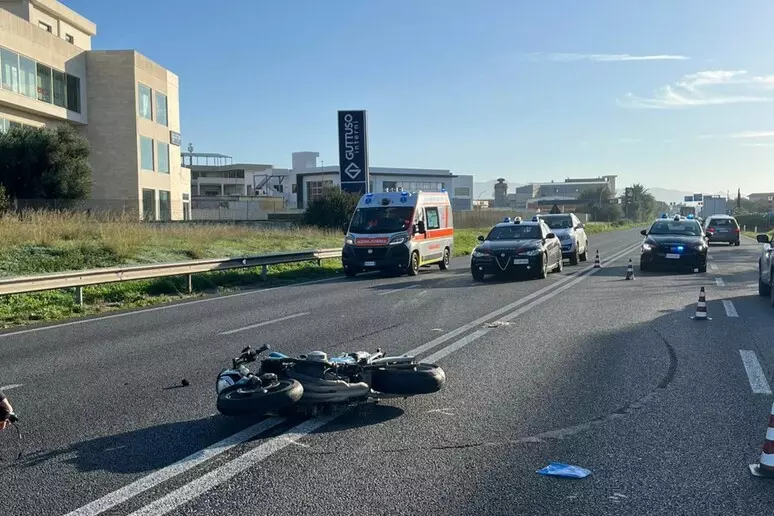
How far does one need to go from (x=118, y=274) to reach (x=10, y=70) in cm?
2800

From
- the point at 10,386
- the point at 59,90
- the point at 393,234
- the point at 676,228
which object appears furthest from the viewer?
the point at 59,90

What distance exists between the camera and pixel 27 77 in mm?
40094

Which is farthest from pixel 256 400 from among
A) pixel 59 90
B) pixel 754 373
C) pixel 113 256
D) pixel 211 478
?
pixel 59 90

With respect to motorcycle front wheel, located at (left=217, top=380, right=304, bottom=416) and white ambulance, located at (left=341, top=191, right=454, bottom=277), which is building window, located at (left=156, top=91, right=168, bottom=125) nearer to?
white ambulance, located at (left=341, top=191, right=454, bottom=277)

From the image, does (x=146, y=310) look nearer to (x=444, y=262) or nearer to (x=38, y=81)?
(x=444, y=262)

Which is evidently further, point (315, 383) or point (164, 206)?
point (164, 206)

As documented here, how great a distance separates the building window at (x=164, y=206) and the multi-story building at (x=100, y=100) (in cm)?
8

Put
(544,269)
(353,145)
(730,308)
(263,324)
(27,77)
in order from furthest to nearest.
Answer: (27,77)
(353,145)
(544,269)
(730,308)
(263,324)

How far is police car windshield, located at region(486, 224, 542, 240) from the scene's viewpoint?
20953mm

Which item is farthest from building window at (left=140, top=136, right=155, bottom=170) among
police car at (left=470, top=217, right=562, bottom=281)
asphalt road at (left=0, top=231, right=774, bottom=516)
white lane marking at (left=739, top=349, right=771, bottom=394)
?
white lane marking at (left=739, top=349, right=771, bottom=394)

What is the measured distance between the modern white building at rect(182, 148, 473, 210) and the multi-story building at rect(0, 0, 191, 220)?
46.3m

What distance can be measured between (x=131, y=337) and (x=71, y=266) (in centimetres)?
965

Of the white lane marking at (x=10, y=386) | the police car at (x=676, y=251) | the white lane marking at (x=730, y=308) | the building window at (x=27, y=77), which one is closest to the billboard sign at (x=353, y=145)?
Result: the police car at (x=676, y=251)

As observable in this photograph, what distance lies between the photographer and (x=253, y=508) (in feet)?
13.9
